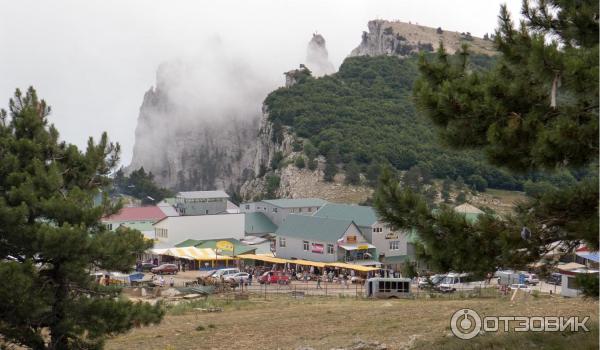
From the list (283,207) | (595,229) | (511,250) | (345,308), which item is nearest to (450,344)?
(511,250)

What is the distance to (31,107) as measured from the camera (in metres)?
18.5

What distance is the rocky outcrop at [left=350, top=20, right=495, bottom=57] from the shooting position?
152750mm

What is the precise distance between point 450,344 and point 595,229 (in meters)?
5.19

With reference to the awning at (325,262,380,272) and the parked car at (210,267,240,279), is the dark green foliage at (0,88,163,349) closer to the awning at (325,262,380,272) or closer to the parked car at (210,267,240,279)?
the parked car at (210,267,240,279)

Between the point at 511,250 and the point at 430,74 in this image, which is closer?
the point at 511,250

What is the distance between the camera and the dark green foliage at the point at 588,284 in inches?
397

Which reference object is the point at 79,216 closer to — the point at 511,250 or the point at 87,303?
the point at 87,303

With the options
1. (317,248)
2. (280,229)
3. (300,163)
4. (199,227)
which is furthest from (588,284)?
(300,163)

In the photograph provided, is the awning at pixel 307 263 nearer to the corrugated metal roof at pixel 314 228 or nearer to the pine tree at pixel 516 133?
the corrugated metal roof at pixel 314 228

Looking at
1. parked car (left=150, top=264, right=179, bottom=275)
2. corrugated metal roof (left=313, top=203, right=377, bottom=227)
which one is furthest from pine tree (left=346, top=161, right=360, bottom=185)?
parked car (left=150, top=264, right=179, bottom=275)

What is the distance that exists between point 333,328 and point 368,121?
8648 cm

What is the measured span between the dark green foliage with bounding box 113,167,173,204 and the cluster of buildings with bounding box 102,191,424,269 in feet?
58.7

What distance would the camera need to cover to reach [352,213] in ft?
202

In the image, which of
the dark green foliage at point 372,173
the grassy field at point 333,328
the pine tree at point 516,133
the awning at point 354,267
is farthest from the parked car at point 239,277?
the dark green foliage at point 372,173
